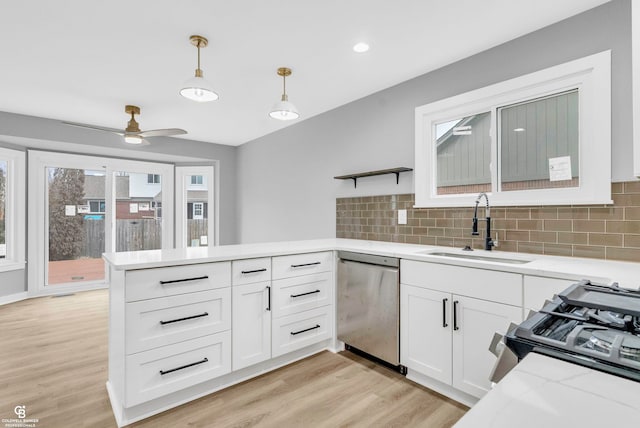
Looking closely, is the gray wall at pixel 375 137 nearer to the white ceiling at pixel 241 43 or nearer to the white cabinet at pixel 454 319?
the white ceiling at pixel 241 43

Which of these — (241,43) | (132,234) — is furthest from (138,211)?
(241,43)

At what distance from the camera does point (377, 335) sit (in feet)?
7.97

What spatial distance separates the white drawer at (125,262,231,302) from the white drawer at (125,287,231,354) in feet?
0.12

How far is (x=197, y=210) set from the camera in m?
5.88

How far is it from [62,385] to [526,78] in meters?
3.85

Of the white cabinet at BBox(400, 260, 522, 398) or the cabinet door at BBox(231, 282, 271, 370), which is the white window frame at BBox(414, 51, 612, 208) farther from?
the cabinet door at BBox(231, 282, 271, 370)

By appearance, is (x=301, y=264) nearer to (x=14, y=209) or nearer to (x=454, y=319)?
(x=454, y=319)

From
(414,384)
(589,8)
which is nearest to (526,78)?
(589,8)

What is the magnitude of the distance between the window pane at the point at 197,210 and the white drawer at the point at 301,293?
3.82 meters

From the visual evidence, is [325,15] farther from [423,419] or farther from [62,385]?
[62,385]

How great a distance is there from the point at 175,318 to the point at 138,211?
427 centimetres

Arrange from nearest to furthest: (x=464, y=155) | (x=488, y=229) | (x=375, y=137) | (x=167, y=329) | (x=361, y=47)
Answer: (x=167, y=329) → (x=488, y=229) → (x=361, y=47) → (x=464, y=155) → (x=375, y=137)

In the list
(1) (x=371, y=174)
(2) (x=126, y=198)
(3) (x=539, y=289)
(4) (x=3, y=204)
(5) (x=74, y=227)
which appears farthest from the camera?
(2) (x=126, y=198)

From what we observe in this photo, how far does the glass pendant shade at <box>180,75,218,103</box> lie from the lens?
7.21 ft
